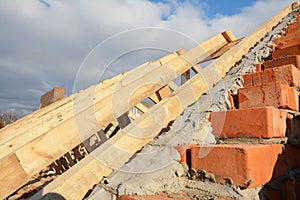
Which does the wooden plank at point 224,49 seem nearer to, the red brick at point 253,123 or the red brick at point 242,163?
the red brick at point 253,123

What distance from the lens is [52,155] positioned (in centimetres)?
110

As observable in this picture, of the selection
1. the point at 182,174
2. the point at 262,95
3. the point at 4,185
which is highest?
the point at 262,95

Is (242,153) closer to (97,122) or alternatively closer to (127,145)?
(127,145)

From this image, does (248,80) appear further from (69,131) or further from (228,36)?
(228,36)

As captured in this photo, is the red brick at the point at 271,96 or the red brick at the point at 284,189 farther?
the red brick at the point at 271,96

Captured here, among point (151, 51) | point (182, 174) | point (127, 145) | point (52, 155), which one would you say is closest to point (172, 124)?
point (127, 145)

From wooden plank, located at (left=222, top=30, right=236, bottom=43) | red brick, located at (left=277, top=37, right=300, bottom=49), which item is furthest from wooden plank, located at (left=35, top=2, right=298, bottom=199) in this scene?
wooden plank, located at (left=222, top=30, right=236, bottom=43)

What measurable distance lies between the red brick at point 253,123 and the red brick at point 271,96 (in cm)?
7

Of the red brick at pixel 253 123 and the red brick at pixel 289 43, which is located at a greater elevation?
the red brick at pixel 289 43

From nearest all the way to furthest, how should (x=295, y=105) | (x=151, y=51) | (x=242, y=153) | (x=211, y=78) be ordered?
(x=242, y=153) → (x=295, y=105) → (x=211, y=78) → (x=151, y=51)

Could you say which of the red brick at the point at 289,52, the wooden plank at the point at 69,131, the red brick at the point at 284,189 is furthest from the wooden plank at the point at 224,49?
the red brick at the point at 284,189

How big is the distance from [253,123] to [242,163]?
228mm

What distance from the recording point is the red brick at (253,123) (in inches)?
38.7

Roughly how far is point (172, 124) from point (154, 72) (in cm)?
51
